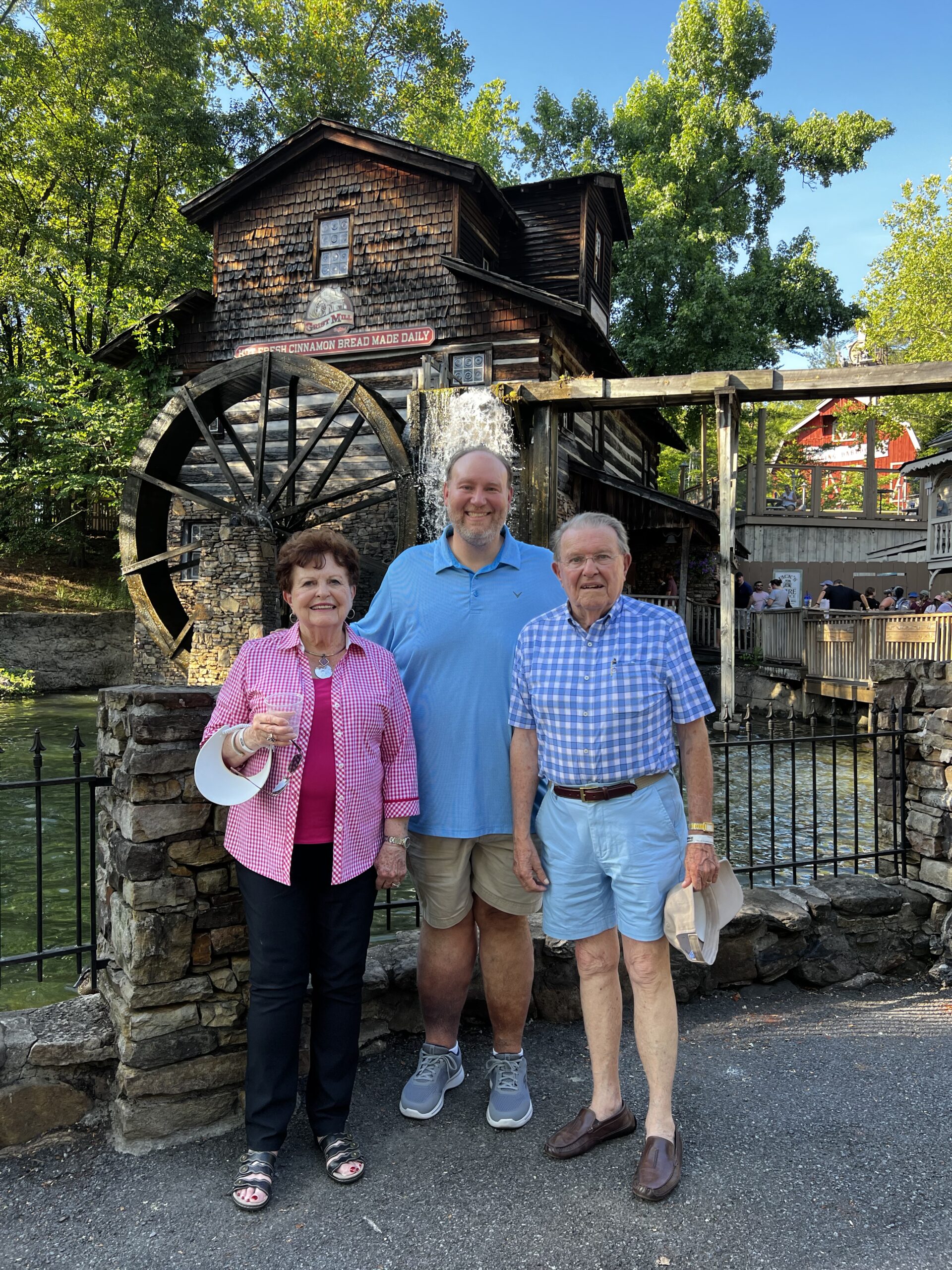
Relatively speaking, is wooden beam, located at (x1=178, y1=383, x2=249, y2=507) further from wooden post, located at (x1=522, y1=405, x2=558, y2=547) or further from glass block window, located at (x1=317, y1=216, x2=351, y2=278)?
wooden post, located at (x1=522, y1=405, x2=558, y2=547)

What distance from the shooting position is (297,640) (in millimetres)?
2459

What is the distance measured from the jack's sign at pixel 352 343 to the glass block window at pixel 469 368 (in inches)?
21.4

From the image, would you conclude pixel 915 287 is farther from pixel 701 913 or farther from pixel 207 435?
pixel 701 913

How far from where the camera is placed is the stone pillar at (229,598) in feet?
37.7

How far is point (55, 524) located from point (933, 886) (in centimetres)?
2068

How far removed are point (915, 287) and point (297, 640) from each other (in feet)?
88.9

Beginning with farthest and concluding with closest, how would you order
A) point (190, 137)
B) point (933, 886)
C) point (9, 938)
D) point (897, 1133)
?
point (190, 137) → point (9, 938) → point (933, 886) → point (897, 1133)

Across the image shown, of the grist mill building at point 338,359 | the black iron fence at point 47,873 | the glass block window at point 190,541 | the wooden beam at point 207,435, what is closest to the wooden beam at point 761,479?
the grist mill building at point 338,359

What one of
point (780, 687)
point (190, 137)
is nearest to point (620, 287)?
point (190, 137)

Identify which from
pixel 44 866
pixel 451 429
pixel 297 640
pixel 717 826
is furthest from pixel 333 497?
pixel 297 640

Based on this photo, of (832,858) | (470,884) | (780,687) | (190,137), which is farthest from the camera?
(190,137)

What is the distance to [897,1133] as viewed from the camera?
101 inches

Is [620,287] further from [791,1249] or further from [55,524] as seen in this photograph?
[791,1249]

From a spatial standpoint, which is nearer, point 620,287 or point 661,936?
point 661,936
